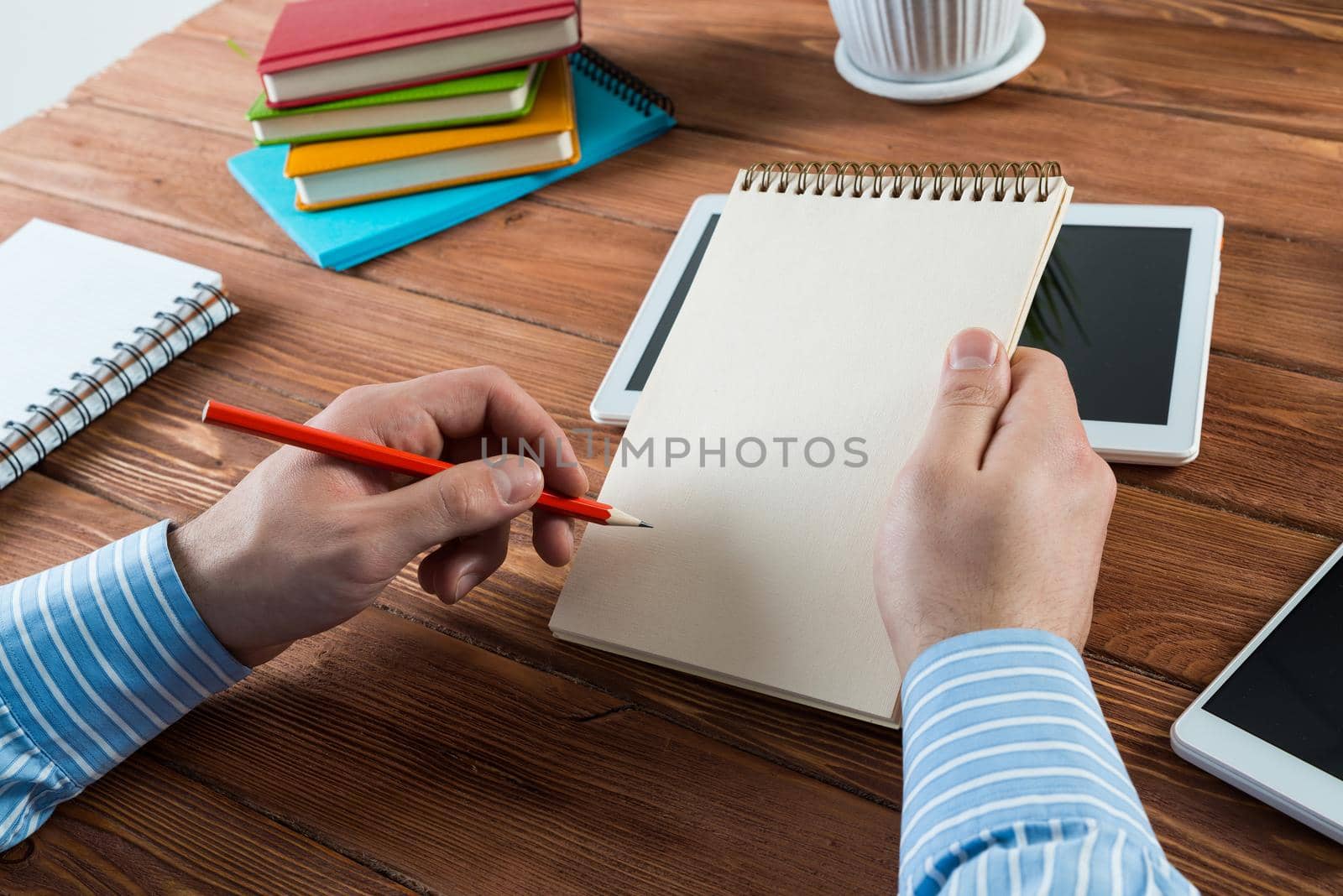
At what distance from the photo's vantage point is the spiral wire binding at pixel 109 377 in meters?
0.89

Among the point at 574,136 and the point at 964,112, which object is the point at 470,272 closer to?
the point at 574,136

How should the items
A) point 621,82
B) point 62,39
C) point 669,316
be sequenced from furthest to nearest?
1. point 62,39
2. point 621,82
3. point 669,316

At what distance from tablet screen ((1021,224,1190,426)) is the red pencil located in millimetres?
331

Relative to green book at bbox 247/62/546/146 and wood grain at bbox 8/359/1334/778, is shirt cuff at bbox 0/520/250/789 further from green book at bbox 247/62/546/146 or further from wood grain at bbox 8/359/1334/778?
green book at bbox 247/62/546/146

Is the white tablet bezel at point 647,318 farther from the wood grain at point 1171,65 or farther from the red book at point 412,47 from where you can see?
the wood grain at point 1171,65

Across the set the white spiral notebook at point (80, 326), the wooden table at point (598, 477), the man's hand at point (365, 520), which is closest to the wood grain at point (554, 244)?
the wooden table at point (598, 477)

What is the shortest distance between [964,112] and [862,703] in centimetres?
70

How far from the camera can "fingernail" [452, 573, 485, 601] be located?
2.34ft

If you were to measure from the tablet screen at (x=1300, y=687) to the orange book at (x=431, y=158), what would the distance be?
0.77 metres

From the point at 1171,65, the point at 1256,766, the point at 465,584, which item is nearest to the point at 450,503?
the point at 465,584

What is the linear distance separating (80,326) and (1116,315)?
2.90 feet

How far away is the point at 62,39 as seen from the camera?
10.2 feet

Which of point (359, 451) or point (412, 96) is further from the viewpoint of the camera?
point (412, 96)

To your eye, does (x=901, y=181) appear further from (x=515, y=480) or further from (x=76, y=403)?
(x=76, y=403)
